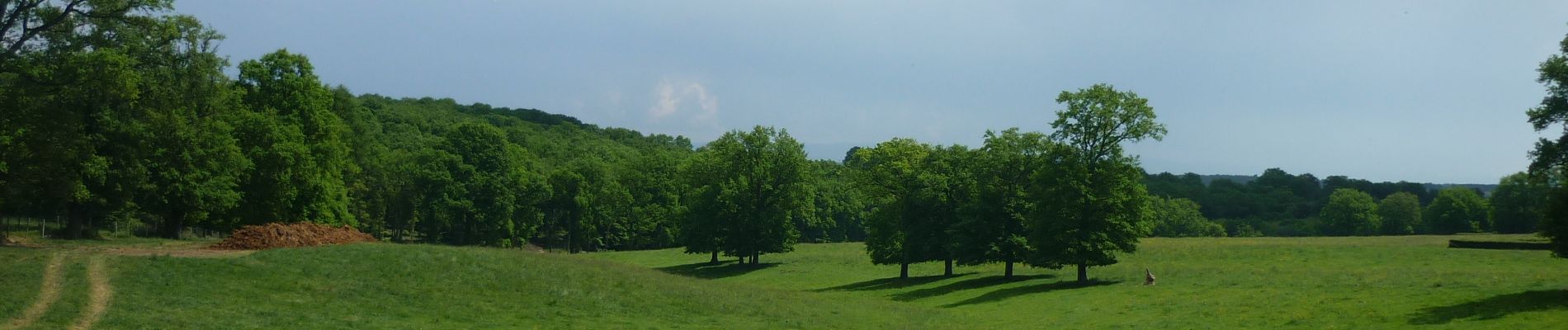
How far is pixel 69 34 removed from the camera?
3591cm

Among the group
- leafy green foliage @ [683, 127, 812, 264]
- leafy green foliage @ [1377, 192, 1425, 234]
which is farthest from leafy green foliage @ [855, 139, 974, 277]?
leafy green foliage @ [1377, 192, 1425, 234]

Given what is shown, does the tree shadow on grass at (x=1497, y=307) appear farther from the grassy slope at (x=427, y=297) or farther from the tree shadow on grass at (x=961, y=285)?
the tree shadow on grass at (x=961, y=285)

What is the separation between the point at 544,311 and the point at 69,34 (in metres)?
23.1

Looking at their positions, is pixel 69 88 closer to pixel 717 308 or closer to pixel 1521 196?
pixel 717 308

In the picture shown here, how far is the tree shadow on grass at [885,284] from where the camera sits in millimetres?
52906

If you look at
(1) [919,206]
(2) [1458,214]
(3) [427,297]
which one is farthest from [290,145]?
(2) [1458,214]

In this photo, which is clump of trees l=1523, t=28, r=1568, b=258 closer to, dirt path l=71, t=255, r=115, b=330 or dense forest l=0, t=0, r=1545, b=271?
dense forest l=0, t=0, r=1545, b=271

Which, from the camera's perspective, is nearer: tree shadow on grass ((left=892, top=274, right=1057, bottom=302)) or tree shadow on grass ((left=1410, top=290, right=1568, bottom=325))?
tree shadow on grass ((left=1410, top=290, right=1568, bottom=325))

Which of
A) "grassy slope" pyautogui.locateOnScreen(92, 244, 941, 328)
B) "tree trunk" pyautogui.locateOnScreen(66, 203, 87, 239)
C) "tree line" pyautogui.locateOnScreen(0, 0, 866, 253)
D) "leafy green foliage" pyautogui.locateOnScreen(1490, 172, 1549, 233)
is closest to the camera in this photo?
"grassy slope" pyautogui.locateOnScreen(92, 244, 941, 328)

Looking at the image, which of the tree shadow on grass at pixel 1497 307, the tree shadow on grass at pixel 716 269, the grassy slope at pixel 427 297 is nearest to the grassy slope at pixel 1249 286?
the tree shadow on grass at pixel 1497 307

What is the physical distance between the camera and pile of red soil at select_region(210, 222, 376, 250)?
1496 inches

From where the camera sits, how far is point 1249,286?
39125 millimetres

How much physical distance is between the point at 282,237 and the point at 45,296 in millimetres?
16113

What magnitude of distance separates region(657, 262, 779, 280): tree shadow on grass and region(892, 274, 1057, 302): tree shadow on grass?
66.2 feet
